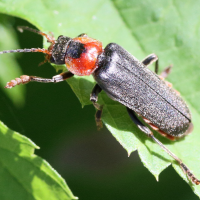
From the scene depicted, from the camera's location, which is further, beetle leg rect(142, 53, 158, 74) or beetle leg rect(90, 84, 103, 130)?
beetle leg rect(142, 53, 158, 74)

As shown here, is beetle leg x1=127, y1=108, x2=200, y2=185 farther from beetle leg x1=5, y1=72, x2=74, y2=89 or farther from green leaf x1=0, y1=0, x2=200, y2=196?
beetle leg x1=5, y1=72, x2=74, y2=89

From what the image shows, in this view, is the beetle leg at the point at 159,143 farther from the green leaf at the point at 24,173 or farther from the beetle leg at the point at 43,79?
the green leaf at the point at 24,173

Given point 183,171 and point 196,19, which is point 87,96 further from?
point 196,19

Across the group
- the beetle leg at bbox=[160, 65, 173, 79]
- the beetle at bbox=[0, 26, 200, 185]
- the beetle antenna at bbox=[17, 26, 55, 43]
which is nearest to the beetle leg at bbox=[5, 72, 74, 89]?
the beetle at bbox=[0, 26, 200, 185]

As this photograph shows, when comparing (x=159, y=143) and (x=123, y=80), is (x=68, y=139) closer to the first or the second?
(x=123, y=80)

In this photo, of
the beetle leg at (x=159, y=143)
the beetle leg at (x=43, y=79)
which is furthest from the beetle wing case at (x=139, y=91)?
the beetle leg at (x=43, y=79)

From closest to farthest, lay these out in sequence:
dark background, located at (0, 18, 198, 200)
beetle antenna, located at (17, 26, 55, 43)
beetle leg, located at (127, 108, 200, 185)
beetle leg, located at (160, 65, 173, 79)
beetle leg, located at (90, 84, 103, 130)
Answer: beetle leg, located at (127, 108, 200, 185)
beetle leg, located at (90, 84, 103, 130)
beetle antenna, located at (17, 26, 55, 43)
dark background, located at (0, 18, 198, 200)
beetle leg, located at (160, 65, 173, 79)
